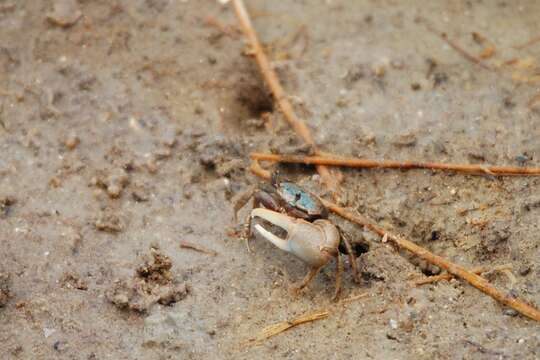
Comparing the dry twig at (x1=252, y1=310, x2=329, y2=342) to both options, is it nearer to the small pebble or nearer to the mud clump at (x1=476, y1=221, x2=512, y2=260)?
the mud clump at (x1=476, y1=221, x2=512, y2=260)

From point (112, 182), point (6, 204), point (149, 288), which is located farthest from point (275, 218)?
point (6, 204)

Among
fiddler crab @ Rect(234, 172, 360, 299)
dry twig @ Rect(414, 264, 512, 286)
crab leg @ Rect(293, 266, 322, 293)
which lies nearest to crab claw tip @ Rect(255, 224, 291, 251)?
fiddler crab @ Rect(234, 172, 360, 299)

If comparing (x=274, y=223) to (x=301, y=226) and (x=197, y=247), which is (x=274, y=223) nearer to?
(x=301, y=226)

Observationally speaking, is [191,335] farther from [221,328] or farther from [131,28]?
[131,28]

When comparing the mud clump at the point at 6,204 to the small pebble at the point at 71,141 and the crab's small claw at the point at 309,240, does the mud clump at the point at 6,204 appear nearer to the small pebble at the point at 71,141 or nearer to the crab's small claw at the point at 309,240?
the small pebble at the point at 71,141

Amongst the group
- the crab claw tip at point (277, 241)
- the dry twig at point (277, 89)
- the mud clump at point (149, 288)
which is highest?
the dry twig at point (277, 89)

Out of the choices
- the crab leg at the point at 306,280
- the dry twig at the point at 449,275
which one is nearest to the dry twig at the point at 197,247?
the crab leg at the point at 306,280
